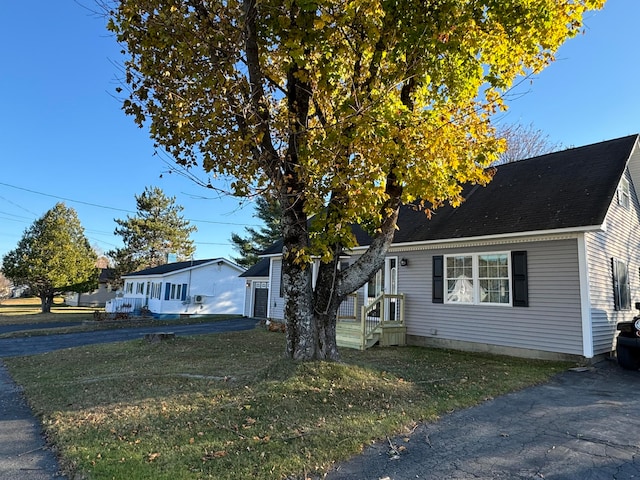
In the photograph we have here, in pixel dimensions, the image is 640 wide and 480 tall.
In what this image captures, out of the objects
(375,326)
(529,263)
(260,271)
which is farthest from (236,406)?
(260,271)

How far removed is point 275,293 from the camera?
1777 centimetres

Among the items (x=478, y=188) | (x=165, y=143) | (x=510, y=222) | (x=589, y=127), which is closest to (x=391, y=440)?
(x=165, y=143)

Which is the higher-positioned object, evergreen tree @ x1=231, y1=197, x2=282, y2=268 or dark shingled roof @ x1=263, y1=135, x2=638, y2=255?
evergreen tree @ x1=231, y1=197, x2=282, y2=268

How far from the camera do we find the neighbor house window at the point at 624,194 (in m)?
10.7

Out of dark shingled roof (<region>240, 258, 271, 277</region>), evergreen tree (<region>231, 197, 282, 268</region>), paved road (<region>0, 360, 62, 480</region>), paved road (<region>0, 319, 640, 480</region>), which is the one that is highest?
evergreen tree (<region>231, 197, 282, 268</region>)

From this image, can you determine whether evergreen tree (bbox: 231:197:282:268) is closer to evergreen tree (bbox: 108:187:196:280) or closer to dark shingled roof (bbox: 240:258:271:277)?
evergreen tree (bbox: 108:187:196:280)

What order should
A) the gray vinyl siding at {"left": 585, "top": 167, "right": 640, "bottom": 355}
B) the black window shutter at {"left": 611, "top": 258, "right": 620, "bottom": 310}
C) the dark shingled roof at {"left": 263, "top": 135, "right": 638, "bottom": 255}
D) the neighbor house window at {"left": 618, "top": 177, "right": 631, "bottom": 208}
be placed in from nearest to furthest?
the gray vinyl siding at {"left": 585, "top": 167, "right": 640, "bottom": 355} < the dark shingled roof at {"left": 263, "top": 135, "right": 638, "bottom": 255} < the black window shutter at {"left": 611, "top": 258, "right": 620, "bottom": 310} < the neighbor house window at {"left": 618, "top": 177, "right": 631, "bottom": 208}

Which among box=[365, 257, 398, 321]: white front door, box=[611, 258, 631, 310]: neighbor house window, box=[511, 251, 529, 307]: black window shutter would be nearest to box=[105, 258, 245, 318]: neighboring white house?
box=[365, 257, 398, 321]: white front door

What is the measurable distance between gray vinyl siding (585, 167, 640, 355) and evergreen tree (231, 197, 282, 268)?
89.8 feet

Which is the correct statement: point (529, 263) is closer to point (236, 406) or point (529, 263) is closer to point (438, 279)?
point (438, 279)

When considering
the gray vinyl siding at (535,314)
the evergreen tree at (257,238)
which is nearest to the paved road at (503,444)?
the gray vinyl siding at (535,314)

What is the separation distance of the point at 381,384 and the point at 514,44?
5782 mm

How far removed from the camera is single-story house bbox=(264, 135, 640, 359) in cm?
895

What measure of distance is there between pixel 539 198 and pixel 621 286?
3453mm
